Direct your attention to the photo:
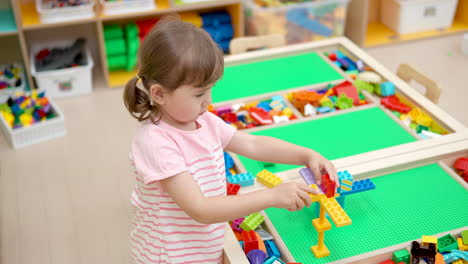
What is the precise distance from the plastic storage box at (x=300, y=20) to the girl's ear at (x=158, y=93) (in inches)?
78.8

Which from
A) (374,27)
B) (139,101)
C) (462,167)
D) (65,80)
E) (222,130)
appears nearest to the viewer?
(139,101)

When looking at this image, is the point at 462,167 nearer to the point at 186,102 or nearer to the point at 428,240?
the point at 428,240

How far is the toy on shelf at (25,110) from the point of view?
2377 mm

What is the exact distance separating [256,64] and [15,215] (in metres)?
1.05

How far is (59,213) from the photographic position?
2016 millimetres

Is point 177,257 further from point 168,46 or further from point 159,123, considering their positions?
point 168,46

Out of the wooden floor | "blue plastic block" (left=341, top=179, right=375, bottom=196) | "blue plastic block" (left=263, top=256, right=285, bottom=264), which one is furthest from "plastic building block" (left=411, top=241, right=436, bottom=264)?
the wooden floor

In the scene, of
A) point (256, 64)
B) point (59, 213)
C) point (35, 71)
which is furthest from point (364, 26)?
point (59, 213)

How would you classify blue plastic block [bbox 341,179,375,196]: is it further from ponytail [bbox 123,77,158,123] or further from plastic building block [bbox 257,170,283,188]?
ponytail [bbox 123,77,158,123]

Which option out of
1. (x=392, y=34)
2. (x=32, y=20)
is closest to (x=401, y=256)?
(x=32, y=20)

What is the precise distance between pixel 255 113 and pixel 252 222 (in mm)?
533

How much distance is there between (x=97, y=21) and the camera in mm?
2662

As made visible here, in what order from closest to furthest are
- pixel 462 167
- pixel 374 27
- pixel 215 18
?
pixel 462 167
pixel 215 18
pixel 374 27

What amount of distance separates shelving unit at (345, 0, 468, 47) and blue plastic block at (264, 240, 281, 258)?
2.18 m
